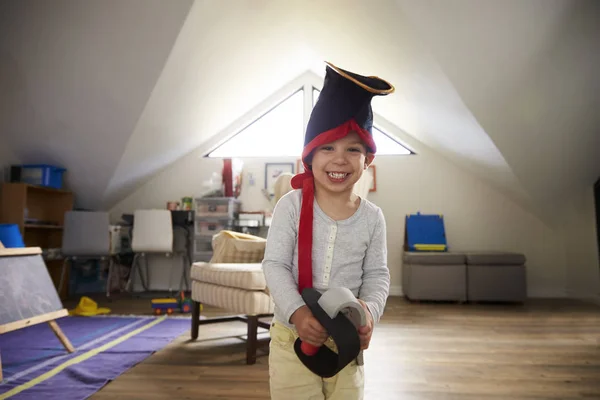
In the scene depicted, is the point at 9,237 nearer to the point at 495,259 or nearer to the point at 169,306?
the point at 169,306

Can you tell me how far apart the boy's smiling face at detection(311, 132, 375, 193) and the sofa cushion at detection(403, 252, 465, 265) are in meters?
3.40

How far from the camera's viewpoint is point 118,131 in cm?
354

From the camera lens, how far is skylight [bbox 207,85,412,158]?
488 centimetres

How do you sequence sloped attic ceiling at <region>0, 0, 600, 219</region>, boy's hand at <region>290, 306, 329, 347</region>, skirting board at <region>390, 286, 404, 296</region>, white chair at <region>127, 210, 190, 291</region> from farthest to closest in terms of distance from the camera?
skirting board at <region>390, 286, 404, 296</region> < white chair at <region>127, 210, 190, 291</region> < sloped attic ceiling at <region>0, 0, 600, 219</region> < boy's hand at <region>290, 306, 329, 347</region>

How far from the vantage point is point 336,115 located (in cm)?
80

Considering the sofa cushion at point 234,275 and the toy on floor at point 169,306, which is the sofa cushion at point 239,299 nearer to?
the sofa cushion at point 234,275

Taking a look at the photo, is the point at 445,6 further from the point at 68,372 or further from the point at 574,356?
the point at 68,372

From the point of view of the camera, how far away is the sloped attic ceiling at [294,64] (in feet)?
7.89

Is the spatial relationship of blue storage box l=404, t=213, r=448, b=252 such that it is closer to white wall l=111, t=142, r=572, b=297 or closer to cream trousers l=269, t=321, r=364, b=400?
white wall l=111, t=142, r=572, b=297

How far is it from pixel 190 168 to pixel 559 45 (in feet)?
12.8

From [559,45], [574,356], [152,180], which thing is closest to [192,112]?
[152,180]

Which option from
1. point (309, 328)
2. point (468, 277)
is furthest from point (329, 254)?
point (468, 277)

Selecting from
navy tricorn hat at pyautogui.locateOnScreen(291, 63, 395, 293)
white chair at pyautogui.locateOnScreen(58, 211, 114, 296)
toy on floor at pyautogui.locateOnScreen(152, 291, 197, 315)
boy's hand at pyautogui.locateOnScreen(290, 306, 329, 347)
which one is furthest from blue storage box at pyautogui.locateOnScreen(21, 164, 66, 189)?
boy's hand at pyautogui.locateOnScreen(290, 306, 329, 347)

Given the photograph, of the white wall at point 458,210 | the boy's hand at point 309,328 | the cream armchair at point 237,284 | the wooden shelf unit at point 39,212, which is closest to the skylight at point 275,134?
the white wall at point 458,210
